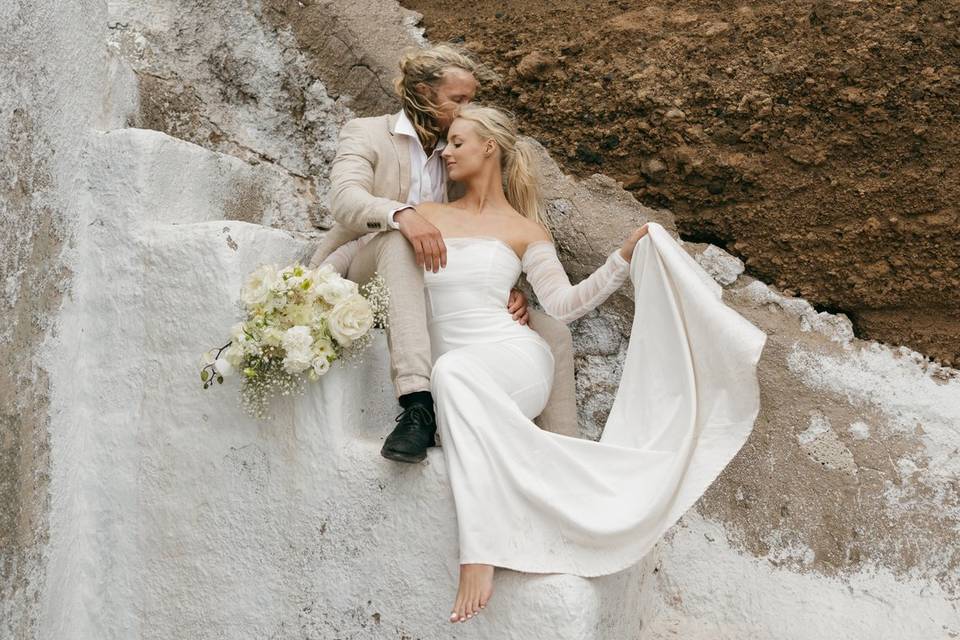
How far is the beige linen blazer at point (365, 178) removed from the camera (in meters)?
3.88

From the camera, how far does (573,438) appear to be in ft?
11.2

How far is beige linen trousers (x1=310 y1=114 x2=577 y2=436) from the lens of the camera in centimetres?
362

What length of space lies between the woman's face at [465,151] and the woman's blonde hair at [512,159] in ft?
0.09

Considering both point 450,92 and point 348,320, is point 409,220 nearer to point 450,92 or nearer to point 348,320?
point 348,320

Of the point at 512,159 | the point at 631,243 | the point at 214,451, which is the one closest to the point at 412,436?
the point at 214,451

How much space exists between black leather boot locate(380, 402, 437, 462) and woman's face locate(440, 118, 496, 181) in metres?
1.04

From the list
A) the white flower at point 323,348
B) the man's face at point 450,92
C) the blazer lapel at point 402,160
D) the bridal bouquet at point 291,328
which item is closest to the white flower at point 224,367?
the bridal bouquet at point 291,328

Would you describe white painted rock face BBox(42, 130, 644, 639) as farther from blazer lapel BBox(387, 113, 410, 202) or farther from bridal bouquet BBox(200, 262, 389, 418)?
blazer lapel BBox(387, 113, 410, 202)

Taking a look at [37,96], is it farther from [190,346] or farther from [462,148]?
→ [462,148]

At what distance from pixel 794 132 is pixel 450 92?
4.48 ft

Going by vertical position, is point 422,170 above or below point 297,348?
above

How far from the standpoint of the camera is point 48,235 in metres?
3.94

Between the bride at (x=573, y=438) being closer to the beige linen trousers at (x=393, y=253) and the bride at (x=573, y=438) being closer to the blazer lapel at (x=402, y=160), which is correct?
the beige linen trousers at (x=393, y=253)

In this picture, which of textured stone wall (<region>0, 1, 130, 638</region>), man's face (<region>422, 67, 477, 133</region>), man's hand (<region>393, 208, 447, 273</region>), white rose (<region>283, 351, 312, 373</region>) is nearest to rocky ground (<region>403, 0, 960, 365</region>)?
man's face (<region>422, 67, 477, 133</region>)
